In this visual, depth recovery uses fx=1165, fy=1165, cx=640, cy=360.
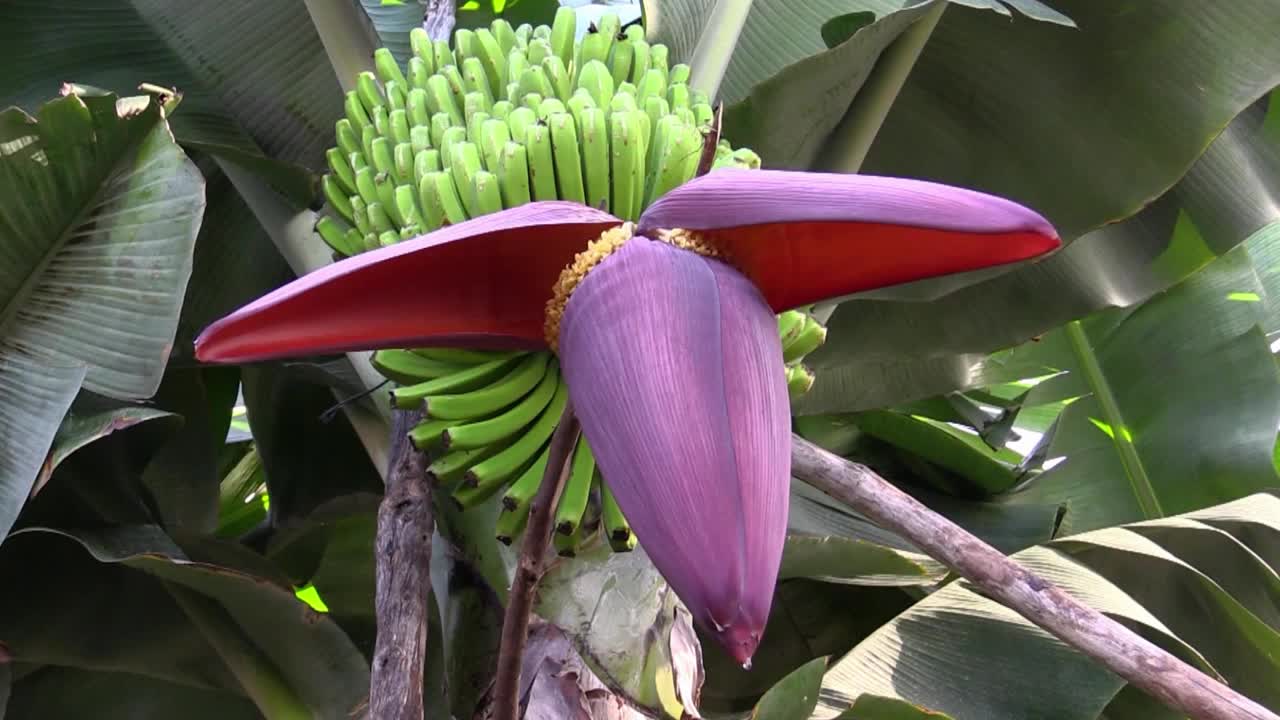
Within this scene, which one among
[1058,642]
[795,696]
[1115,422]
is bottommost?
[1115,422]

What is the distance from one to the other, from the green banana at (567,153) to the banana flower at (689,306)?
167 millimetres

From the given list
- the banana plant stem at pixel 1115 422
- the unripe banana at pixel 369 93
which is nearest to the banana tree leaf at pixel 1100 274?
the banana plant stem at pixel 1115 422

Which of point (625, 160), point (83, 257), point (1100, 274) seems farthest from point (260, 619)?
point (1100, 274)

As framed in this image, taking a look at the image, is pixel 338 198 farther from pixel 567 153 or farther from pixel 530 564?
pixel 530 564

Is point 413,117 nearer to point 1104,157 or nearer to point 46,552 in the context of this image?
point 46,552

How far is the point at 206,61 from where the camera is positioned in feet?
3.68

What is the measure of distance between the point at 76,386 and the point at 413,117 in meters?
0.31

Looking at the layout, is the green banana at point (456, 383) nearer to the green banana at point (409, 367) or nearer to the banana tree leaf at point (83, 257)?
the green banana at point (409, 367)

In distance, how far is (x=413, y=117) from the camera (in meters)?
0.83

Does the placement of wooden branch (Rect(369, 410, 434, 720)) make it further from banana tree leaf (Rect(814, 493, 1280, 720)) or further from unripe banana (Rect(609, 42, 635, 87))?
banana tree leaf (Rect(814, 493, 1280, 720))

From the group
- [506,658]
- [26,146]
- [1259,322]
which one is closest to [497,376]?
[506,658]

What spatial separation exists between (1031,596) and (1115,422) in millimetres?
1057

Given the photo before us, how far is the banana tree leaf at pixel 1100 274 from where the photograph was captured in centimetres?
129

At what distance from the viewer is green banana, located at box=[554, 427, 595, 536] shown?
625 millimetres
